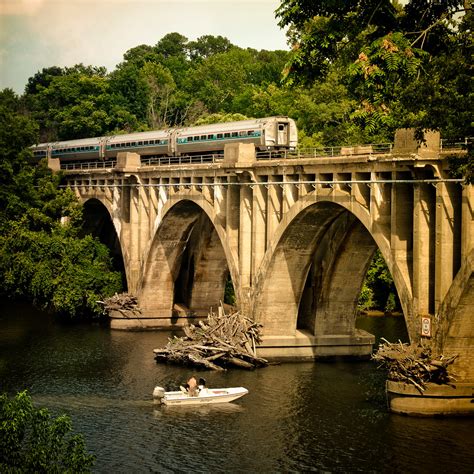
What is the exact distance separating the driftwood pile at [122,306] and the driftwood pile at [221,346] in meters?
15.9

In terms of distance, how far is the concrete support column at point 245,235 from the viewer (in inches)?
2462

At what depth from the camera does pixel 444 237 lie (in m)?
44.4

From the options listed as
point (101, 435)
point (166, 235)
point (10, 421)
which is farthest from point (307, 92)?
Result: point (10, 421)

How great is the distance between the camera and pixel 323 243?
2437 inches

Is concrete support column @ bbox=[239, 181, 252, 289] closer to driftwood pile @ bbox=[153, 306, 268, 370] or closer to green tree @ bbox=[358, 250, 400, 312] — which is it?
driftwood pile @ bbox=[153, 306, 268, 370]

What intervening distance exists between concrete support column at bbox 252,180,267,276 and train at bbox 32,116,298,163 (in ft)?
17.6

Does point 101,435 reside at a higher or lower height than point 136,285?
lower

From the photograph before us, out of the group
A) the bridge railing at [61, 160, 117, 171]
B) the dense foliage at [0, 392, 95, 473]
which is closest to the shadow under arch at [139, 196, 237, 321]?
the bridge railing at [61, 160, 117, 171]

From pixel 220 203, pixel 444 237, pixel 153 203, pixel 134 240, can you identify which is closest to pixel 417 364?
pixel 444 237

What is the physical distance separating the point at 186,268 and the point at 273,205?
21475 millimetres

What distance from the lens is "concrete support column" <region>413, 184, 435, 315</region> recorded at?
45719 millimetres

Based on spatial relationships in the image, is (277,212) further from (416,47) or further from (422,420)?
(416,47)

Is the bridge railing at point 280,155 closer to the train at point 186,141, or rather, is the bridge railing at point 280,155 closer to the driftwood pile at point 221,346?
the train at point 186,141

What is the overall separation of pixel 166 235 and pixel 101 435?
33.1 metres
